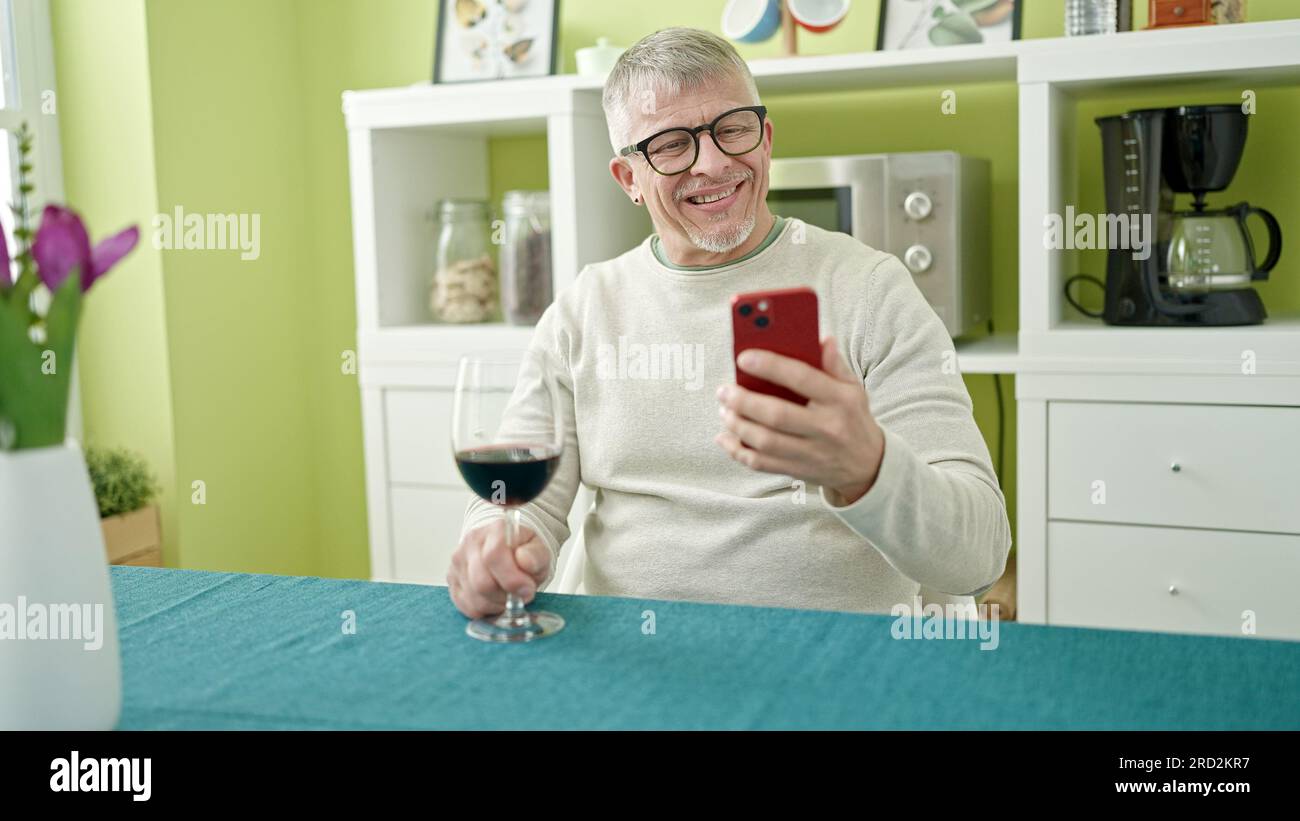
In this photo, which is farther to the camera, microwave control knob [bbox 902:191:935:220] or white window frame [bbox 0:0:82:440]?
A: white window frame [bbox 0:0:82:440]

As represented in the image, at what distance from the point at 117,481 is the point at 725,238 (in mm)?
1626

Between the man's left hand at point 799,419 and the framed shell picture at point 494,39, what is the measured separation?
73.6 inches

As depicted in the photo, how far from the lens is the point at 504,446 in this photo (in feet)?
3.36

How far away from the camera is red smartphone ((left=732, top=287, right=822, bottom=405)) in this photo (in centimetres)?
96

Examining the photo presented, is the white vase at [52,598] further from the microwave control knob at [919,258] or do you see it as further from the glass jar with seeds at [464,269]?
the glass jar with seeds at [464,269]

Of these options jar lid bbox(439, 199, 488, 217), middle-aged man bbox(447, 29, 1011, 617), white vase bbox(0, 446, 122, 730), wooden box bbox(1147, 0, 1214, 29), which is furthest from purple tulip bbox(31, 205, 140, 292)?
jar lid bbox(439, 199, 488, 217)

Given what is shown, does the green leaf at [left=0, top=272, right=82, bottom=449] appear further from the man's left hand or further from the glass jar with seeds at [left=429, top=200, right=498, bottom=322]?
the glass jar with seeds at [left=429, top=200, right=498, bottom=322]

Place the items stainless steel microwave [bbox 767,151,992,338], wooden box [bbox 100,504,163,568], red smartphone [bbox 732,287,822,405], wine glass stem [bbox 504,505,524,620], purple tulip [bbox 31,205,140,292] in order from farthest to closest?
wooden box [bbox 100,504,163,568]
stainless steel microwave [bbox 767,151,992,338]
wine glass stem [bbox 504,505,524,620]
red smartphone [bbox 732,287,822,405]
purple tulip [bbox 31,205,140,292]

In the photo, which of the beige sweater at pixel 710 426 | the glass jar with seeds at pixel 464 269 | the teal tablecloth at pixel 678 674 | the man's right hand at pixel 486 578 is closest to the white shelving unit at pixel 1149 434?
the beige sweater at pixel 710 426

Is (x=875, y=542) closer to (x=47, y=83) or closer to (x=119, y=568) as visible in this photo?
(x=119, y=568)

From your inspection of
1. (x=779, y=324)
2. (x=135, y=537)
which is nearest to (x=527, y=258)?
(x=135, y=537)

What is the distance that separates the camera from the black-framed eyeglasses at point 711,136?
1600 mm

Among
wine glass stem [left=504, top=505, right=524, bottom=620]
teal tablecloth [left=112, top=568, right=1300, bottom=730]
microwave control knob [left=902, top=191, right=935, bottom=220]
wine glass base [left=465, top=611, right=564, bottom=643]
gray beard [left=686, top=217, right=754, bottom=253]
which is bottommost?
teal tablecloth [left=112, top=568, right=1300, bottom=730]

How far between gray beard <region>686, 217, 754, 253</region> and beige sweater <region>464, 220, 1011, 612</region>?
0.03 m
